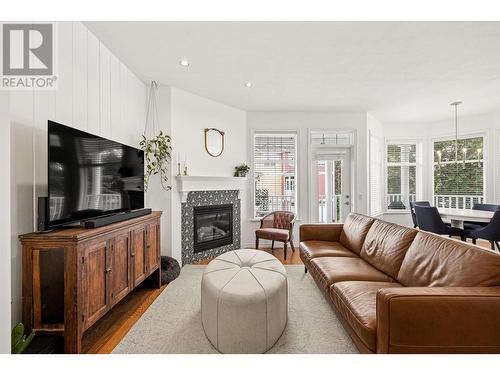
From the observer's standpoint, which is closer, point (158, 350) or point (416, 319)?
point (416, 319)

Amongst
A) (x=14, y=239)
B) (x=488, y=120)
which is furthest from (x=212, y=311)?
(x=488, y=120)

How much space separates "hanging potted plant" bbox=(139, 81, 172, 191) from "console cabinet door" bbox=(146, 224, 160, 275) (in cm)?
84

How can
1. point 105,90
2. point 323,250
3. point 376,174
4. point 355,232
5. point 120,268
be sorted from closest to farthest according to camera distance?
point 120,268 < point 105,90 < point 323,250 < point 355,232 < point 376,174

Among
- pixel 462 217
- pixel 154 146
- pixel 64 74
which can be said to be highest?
pixel 64 74

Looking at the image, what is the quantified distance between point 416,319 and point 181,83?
3.63 m

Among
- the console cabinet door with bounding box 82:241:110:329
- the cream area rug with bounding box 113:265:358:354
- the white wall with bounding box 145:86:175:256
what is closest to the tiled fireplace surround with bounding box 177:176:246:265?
the white wall with bounding box 145:86:175:256

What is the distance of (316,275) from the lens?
8.10 ft

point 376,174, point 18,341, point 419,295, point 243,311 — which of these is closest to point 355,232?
point 419,295

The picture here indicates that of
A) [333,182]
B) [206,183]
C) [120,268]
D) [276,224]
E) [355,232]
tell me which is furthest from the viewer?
[333,182]

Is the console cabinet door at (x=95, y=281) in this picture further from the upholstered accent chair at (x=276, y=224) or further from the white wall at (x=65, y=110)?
the upholstered accent chair at (x=276, y=224)

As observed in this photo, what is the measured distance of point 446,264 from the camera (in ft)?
5.55

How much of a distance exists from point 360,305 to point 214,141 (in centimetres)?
338

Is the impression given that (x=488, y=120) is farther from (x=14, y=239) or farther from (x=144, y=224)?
(x=14, y=239)

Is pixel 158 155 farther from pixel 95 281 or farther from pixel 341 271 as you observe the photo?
pixel 341 271
